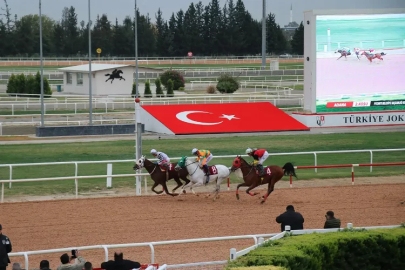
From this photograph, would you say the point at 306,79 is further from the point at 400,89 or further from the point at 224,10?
the point at 224,10

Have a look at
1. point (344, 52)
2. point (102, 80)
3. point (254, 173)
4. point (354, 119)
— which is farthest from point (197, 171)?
point (102, 80)

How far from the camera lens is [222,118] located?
26.2m

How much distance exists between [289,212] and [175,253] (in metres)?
1.70

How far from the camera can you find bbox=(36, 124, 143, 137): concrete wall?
85.3 ft

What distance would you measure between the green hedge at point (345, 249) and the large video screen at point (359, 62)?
46.8ft

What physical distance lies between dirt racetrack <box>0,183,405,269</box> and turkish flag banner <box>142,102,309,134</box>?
9.44 metres

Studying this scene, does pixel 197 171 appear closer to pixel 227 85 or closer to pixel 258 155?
pixel 258 155

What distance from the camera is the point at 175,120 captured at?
25719 mm

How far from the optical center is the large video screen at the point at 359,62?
22266 millimetres

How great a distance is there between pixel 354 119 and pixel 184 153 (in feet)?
20.0

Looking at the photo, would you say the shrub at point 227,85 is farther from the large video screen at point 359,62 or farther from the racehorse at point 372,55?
the racehorse at point 372,55

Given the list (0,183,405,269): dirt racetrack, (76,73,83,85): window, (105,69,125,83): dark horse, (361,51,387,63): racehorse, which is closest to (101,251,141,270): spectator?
(0,183,405,269): dirt racetrack

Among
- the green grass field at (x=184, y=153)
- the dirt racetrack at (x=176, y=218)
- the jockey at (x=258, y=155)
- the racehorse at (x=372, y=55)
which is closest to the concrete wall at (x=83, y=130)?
the green grass field at (x=184, y=153)

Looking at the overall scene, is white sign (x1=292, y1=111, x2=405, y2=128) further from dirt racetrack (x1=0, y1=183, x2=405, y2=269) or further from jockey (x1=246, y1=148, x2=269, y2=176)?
jockey (x1=246, y1=148, x2=269, y2=176)
